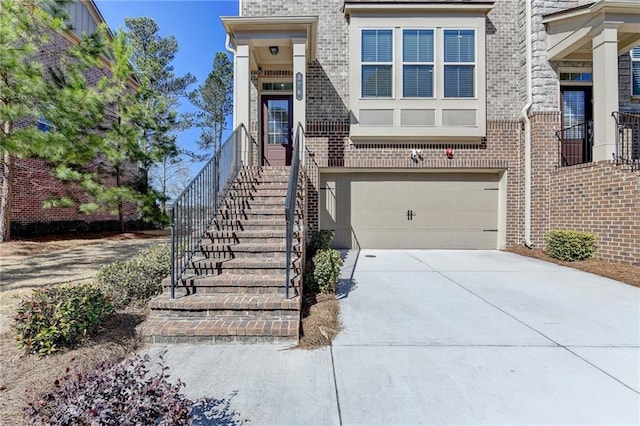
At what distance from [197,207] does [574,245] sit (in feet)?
24.6

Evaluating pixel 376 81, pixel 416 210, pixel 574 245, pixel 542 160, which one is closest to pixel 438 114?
pixel 376 81

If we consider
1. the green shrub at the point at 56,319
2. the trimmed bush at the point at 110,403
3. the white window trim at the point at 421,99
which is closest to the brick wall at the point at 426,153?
the white window trim at the point at 421,99

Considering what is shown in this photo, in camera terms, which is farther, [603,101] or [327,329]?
[603,101]

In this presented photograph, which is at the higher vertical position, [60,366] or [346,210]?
[346,210]

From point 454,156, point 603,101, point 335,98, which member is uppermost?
point 335,98

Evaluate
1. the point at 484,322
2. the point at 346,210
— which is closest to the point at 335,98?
the point at 346,210

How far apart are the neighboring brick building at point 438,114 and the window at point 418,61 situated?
0.03 meters

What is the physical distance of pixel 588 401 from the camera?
89.0 inches

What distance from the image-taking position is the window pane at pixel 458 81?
796cm

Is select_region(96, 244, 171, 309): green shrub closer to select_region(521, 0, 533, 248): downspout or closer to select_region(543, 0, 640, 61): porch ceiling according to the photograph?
select_region(521, 0, 533, 248): downspout

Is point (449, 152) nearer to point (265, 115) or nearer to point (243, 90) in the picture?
point (265, 115)

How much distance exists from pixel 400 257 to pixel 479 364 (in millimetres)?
4751

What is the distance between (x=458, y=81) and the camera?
798 cm

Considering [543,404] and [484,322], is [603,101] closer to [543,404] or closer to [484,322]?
[484,322]
